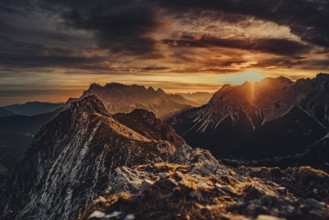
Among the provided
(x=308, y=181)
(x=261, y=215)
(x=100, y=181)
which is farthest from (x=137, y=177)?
(x=100, y=181)

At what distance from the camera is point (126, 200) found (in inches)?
1774

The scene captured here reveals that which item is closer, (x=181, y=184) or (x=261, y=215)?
(x=261, y=215)

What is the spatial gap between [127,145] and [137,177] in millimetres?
128263

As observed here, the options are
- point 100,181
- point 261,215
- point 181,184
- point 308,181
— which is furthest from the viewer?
point 100,181

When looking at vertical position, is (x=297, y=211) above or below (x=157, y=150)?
above

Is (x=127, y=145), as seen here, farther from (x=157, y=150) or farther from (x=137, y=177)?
(x=137, y=177)

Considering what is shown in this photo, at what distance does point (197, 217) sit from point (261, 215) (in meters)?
7.70

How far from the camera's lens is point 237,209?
43.0m

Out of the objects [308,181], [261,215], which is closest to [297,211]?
[261,215]

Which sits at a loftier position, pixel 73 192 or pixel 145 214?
pixel 145 214

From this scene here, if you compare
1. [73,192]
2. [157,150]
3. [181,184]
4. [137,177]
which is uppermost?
[181,184]

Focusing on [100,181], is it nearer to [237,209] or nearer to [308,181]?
[308,181]

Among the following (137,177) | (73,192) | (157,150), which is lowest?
(73,192)

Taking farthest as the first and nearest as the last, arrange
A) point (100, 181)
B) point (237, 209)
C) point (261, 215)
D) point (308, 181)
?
point (100, 181) → point (308, 181) → point (237, 209) → point (261, 215)
